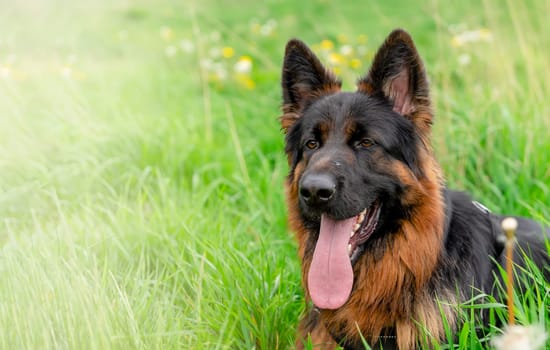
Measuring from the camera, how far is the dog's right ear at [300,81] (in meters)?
3.46

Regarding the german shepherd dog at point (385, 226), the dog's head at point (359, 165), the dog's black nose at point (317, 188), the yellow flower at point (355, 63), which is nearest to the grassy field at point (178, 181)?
the yellow flower at point (355, 63)

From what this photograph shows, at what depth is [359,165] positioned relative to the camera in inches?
118

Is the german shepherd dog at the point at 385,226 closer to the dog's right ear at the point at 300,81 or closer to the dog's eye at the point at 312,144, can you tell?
the dog's eye at the point at 312,144

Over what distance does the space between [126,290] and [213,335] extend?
541 millimetres

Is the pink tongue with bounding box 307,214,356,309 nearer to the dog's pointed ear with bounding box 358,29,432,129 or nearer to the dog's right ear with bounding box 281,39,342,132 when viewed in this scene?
the dog's pointed ear with bounding box 358,29,432,129

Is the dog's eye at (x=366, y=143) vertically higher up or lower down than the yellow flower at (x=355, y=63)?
lower down

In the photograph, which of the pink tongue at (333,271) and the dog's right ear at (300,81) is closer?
the pink tongue at (333,271)

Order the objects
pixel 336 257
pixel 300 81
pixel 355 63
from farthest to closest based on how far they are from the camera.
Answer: pixel 355 63, pixel 300 81, pixel 336 257

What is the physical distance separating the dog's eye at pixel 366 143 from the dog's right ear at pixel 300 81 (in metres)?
0.52

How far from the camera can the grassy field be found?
9.30 feet

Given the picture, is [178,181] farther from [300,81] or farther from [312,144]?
[312,144]

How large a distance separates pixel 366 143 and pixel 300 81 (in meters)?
0.68

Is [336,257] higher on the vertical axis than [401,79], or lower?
lower

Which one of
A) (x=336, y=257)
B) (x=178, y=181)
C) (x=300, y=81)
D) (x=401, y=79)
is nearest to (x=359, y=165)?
(x=336, y=257)
